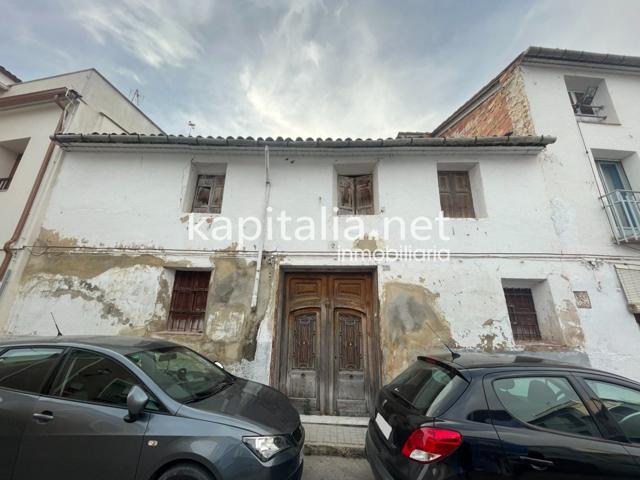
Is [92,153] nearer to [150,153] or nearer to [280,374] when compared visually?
[150,153]

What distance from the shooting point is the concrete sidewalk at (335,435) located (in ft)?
13.0

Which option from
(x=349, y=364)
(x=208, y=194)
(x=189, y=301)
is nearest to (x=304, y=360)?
(x=349, y=364)

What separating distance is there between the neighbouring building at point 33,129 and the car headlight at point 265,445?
6.52 meters

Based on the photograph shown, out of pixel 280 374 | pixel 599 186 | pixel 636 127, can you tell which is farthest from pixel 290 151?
pixel 636 127

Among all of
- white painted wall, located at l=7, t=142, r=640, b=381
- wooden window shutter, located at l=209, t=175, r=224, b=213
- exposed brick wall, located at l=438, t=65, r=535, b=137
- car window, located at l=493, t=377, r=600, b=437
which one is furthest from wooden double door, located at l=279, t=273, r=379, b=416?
exposed brick wall, located at l=438, t=65, r=535, b=137

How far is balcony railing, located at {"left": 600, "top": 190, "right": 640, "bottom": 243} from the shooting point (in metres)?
5.66

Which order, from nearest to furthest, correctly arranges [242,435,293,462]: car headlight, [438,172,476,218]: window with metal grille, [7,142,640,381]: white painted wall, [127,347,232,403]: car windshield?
[242,435,293,462]: car headlight
[127,347,232,403]: car windshield
[7,142,640,381]: white painted wall
[438,172,476,218]: window with metal grille

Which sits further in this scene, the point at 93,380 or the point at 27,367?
the point at 27,367

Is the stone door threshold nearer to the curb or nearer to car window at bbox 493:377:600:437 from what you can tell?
the curb

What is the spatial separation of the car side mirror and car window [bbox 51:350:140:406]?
207 mm

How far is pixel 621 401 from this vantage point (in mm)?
2504

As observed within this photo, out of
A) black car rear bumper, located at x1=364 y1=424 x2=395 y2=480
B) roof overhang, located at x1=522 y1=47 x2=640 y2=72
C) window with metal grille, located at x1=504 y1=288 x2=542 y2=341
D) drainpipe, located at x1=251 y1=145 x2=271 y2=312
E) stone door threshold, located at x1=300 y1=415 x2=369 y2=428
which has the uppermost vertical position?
roof overhang, located at x1=522 y1=47 x2=640 y2=72

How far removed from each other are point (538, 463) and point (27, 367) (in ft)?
15.6

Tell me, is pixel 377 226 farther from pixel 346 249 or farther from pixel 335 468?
pixel 335 468
